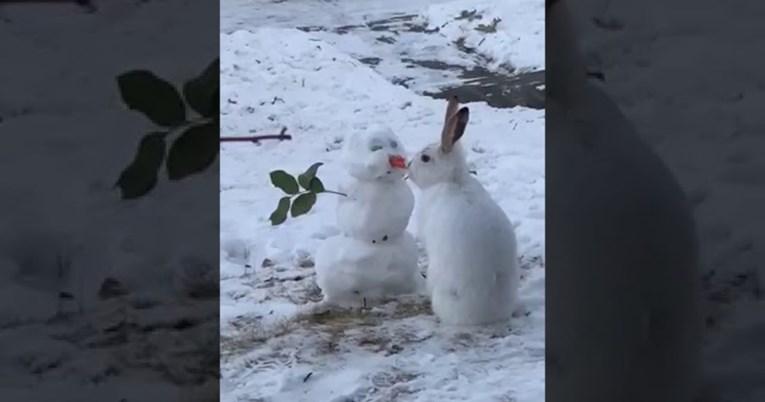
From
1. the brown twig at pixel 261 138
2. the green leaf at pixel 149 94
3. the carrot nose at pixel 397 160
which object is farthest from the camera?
the carrot nose at pixel 397 160

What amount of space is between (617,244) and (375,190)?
0.38m

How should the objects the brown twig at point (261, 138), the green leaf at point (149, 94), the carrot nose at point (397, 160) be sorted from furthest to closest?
1. the carrot nose at point (397, 160)
2. the brown twig at point (261, 138)
3. the green leaf at point (149, 94)

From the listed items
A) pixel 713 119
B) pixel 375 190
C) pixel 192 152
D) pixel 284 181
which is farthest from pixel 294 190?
pixel 713 119

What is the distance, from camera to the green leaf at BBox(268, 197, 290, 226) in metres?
0.88

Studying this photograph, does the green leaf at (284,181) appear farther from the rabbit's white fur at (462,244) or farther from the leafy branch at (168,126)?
the leafy branch at (168,126)

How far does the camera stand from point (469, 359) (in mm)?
918

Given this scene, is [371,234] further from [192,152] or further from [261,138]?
[192,152]

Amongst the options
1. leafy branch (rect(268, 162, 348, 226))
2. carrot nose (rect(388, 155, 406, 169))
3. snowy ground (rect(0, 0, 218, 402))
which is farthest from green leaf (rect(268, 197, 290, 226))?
snowy ground (rect(0, 0, 218, 402))

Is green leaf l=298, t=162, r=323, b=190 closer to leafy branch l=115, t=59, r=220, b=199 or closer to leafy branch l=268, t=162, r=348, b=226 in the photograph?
leafy branch l=268, t=162, r=348, b=226

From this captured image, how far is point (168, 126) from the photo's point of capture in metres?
0.59

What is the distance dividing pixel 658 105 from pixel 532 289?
31cm

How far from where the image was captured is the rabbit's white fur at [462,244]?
91 centimetres

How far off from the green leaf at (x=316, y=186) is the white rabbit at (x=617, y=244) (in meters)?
0.32

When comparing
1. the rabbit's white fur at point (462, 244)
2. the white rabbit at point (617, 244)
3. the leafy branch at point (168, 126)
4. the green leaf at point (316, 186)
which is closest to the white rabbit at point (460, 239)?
the rabbit's white fur at point (462, 244)
